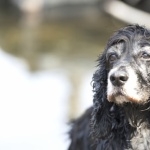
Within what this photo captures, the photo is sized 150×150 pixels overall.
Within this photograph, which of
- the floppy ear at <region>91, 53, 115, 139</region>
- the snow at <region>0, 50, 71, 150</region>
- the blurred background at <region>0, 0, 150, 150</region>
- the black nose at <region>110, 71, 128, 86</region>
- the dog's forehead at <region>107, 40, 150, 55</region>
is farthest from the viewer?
the blurred background at <region>0, 0, 150, 150</region>

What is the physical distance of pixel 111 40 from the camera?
4773mm

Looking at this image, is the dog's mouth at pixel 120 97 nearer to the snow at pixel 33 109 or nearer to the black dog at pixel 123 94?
the black dog at pixel 123 94

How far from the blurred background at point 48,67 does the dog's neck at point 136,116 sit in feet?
4.46

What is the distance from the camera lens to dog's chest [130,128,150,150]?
15.6 feet

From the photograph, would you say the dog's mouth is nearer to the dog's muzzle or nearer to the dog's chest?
the dog's muzzle

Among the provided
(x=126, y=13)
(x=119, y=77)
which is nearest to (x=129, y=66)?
(x=119, y=77)

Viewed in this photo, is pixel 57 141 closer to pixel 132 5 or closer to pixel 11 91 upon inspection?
pixel 11 91

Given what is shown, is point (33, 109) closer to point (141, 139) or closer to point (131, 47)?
point (141, 139)

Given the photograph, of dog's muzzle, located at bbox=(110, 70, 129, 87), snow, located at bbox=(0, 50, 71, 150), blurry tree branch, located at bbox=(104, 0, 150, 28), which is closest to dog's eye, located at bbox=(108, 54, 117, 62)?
dog's muzzle, located at bbox=(110, 70, 129, 87)

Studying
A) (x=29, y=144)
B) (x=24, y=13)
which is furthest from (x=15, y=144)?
(x=24, y=13)

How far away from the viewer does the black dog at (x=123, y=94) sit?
173 inches

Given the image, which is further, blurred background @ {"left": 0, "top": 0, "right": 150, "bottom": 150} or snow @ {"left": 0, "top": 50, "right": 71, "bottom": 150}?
blurred background @ {"left": 0, "top": 0, "right": 150, "bottom": 150}

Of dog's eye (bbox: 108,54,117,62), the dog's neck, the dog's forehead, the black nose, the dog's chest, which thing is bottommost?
the dog's chest

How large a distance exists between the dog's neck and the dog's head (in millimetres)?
233
